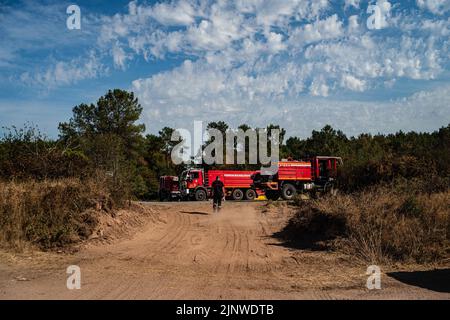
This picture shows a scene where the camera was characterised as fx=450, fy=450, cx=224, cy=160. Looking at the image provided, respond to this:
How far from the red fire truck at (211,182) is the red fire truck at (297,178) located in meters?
1.73

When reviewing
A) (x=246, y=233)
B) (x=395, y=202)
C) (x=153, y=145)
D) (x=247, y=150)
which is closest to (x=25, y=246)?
(x=246, y=233)


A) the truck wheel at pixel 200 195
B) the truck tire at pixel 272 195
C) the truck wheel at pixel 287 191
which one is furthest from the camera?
the truck wheel at pixel 200 195

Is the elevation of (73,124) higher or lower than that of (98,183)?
higher

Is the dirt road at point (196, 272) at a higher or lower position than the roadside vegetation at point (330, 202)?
lower

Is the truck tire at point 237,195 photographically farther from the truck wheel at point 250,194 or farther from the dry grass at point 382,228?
the dry grass at point 382,228

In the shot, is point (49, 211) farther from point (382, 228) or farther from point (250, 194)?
point (250, 194)

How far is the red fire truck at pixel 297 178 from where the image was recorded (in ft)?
113

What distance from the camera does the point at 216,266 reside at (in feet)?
35.9

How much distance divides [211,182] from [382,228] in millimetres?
25403

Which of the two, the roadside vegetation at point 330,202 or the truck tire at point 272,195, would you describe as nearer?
the roadside vegetation at point 330,202

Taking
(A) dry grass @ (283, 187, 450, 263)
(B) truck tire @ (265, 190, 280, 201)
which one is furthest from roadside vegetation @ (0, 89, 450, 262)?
(B) truck tire @ (265, 190, 280, 201)

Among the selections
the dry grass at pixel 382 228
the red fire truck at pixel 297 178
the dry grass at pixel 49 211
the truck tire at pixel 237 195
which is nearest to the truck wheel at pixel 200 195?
the truck tire at pixel 237 195

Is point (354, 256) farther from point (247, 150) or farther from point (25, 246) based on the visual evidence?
point (247, 150)
